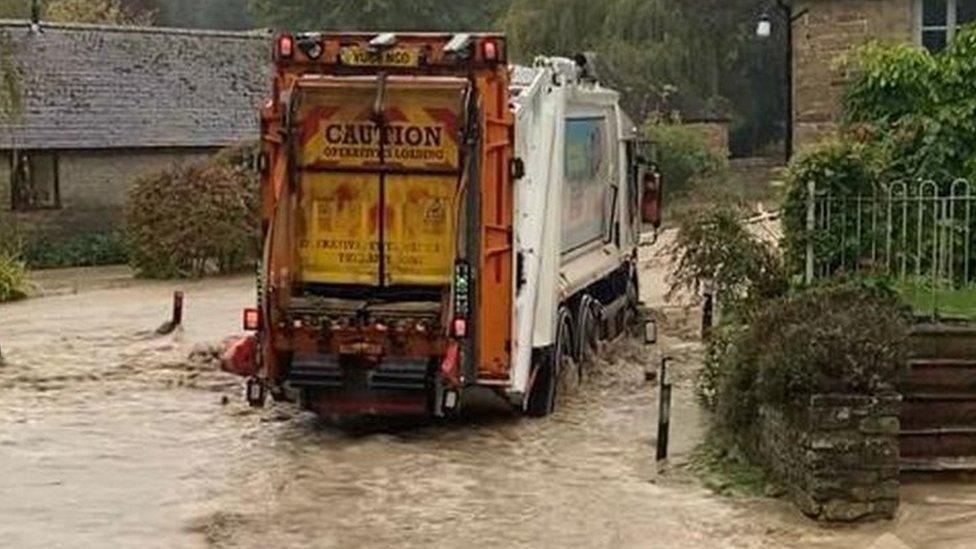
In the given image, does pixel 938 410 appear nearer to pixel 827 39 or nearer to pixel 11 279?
pixel 827 39

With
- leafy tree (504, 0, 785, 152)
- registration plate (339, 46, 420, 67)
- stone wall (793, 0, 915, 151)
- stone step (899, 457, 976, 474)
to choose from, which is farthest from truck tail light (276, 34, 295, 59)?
leafy tree (504, 0, 785, 152)

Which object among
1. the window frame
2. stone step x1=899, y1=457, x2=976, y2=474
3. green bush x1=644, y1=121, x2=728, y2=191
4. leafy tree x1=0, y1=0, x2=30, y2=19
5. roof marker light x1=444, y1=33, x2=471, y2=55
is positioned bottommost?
stone step x1=899, y1=457, x2=976, y2=474

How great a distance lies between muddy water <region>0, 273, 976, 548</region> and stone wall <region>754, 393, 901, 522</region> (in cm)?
18

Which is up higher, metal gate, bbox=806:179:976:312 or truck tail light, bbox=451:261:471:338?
metal gate, bbox=806:179:976:312

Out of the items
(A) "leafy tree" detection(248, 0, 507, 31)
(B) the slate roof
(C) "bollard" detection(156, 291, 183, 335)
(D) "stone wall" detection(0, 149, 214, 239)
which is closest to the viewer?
(C) "bollard" detection(156, 291, 183, 335)

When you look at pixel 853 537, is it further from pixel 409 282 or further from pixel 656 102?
pixel 656 102

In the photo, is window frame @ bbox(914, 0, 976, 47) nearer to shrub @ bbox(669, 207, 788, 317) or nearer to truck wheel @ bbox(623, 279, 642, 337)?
truck wheel @ bbox(623, 279, 642, 337)

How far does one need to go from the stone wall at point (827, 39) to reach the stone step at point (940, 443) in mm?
10946

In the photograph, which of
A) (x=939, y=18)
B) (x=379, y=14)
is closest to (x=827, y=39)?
(x=939, y=18)

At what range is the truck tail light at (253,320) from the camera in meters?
14.2

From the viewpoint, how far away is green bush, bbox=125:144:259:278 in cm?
3438

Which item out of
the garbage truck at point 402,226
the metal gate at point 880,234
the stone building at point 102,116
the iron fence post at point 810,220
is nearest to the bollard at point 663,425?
the garbage truck at point 402,226

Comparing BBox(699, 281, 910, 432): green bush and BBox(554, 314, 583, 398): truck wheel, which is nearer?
BBox(699, 281, 910, 432): green bush

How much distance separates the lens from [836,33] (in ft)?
75.0
